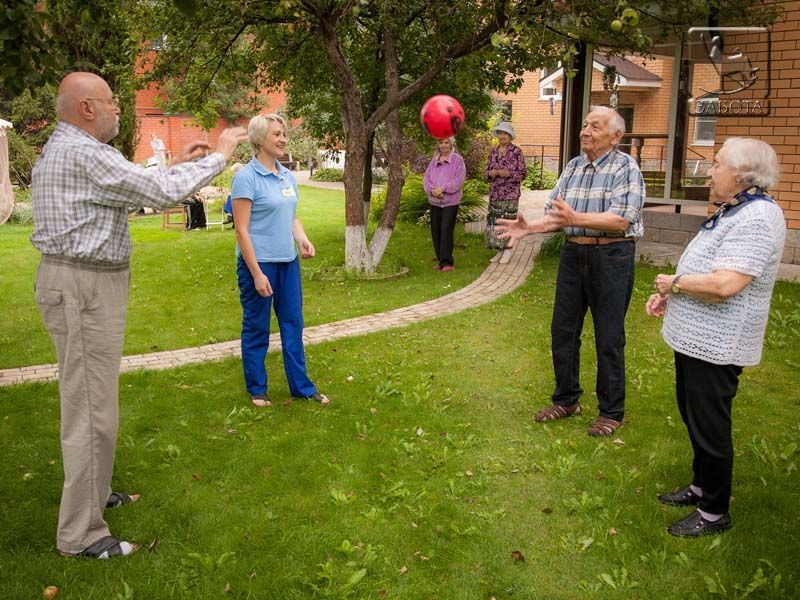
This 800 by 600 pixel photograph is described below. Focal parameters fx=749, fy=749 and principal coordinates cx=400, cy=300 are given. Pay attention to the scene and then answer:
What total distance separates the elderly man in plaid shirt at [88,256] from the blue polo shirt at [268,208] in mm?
1404

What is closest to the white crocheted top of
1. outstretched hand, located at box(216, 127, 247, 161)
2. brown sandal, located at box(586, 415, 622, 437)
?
brown sandal, located at box(586, 415, 622, 437)

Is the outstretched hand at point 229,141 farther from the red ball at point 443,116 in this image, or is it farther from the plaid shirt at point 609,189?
the red ball at point 443,116

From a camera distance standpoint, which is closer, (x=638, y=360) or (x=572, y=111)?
(x=638, y=360)

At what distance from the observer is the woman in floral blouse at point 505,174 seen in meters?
11.0

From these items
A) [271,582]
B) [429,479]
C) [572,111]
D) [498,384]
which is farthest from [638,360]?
[572,111]

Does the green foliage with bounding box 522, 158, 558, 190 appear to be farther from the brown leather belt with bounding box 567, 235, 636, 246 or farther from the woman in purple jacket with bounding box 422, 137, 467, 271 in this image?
the brown leather belt with bounding box 567, 235, 636, 246

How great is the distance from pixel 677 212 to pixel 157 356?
344 inches

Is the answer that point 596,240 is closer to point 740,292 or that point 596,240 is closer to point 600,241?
point 600,241

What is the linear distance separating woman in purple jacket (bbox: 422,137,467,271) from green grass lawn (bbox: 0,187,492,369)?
16.9 inches

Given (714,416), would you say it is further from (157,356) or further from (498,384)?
(157,356)

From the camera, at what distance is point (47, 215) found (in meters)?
3.28

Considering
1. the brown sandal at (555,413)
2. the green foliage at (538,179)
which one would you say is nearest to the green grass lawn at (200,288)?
the brown sandal at (555,413)

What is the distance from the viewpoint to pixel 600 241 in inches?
188

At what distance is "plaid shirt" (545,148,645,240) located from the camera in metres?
4.61
